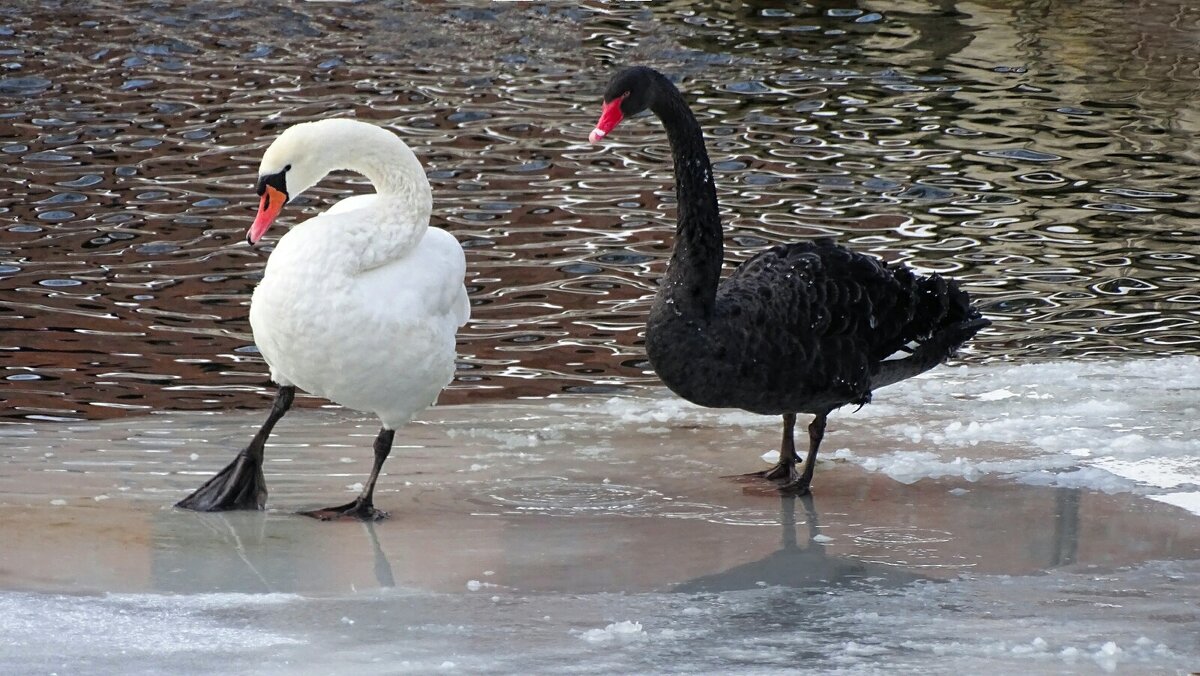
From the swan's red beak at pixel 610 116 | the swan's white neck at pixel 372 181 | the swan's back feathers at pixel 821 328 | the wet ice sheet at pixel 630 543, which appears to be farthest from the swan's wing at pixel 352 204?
the swan's back feathers at pixel 821 328

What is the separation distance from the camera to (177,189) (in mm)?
10648

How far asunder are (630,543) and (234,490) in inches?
50.7

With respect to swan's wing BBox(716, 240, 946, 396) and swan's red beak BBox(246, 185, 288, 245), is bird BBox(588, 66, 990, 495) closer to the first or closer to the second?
swan's wing BBox(716, 240, 946, 396)

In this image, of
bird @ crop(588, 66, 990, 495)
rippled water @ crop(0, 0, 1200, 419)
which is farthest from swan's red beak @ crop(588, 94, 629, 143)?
rippled water @ crop(0, 0, 1200, 419)

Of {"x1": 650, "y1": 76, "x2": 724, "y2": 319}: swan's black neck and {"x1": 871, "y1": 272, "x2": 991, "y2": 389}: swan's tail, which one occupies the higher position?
{"x1": 650, "y1": 76, "x2": 724, "y2": 319}: swan's black neck

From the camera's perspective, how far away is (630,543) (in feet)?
16.8

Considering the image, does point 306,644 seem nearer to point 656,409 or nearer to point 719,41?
point 656,409

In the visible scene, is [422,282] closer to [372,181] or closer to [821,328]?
[372,181]

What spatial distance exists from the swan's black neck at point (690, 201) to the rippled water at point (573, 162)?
1.72m

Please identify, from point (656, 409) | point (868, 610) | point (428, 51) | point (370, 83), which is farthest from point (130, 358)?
point (428, 51)

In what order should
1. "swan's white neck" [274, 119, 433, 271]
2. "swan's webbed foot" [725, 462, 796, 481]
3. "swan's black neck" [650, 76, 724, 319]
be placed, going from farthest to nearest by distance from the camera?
"swan's webbed foot" [725, 462, 796, 481] < "swan's black neck" [650, 76, 724, 319] < "swan's white neck" [274, 119, 433, 271]

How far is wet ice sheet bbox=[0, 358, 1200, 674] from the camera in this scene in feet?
13.7

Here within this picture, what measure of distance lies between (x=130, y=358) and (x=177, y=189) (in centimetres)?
341

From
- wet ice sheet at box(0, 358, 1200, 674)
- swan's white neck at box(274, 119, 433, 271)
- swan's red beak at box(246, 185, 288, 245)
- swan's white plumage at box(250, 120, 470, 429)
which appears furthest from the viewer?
swan's red beak at box(246, 185, 288, 245)
